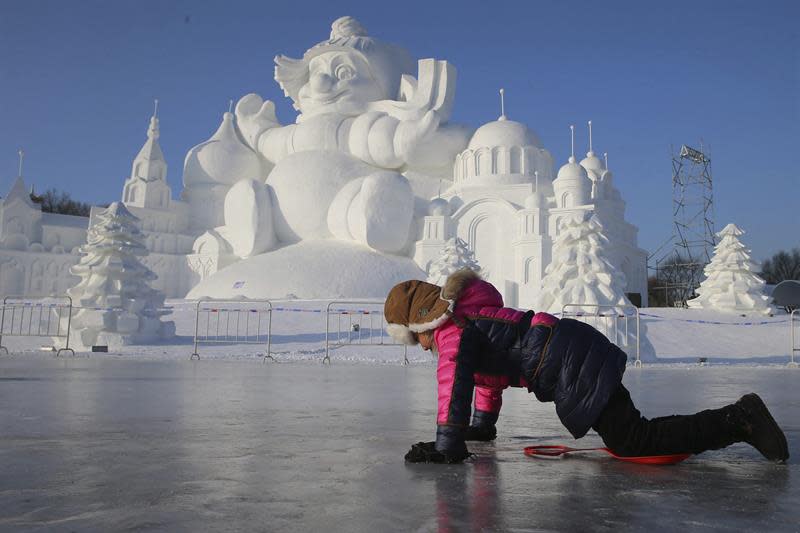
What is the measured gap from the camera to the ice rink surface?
1.61 m

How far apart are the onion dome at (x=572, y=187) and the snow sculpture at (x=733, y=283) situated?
17.5ft

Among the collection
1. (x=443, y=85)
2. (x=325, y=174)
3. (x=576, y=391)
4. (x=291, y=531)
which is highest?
(x=443, y=85)

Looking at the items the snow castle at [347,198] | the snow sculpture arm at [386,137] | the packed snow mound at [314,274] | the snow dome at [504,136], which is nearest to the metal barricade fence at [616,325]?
the snow castle at [347,198]

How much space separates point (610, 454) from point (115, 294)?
49.1ft

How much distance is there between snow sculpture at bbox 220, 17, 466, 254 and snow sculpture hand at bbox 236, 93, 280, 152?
0.16ft

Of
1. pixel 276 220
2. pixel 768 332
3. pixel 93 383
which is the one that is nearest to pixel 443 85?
pixel 276 220

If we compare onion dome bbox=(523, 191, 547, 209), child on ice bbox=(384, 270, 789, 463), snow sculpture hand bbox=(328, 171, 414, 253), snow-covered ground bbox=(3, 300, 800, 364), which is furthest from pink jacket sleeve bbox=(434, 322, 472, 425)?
onion dome bbox=(523, 191, 547, 209)

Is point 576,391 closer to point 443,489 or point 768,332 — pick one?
point 443,489

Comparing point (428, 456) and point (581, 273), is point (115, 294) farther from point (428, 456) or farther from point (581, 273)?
point (428, 456)

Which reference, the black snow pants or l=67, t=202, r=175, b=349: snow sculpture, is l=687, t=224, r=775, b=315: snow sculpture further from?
the black snow pants

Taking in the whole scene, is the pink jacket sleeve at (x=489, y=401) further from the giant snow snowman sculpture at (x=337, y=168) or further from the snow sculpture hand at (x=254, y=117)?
the snow sculpture hand at (x=254, y=117)

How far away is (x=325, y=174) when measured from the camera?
94.2 feet

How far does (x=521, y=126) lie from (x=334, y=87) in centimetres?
875

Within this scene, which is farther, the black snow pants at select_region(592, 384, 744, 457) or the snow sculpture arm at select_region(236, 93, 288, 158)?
the snow sculpture arm at select_region(236, 93, 288, 158)
